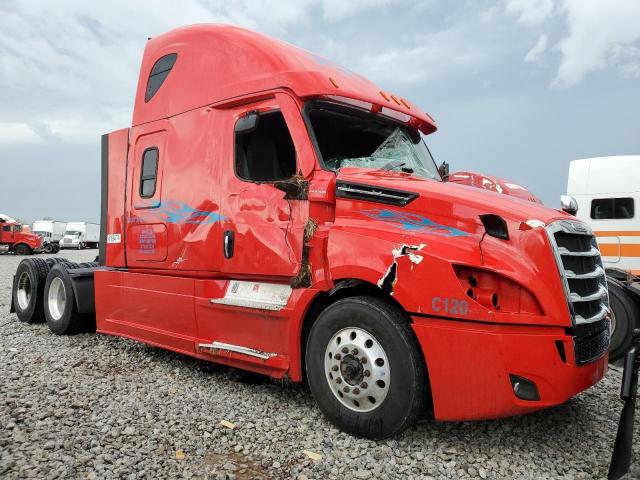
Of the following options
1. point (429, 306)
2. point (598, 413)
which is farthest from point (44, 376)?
point (598, 413)

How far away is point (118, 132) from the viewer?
608 cm

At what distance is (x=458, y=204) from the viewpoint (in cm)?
325

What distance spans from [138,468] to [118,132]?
427cm

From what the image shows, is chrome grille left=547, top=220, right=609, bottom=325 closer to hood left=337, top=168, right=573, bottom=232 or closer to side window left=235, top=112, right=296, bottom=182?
hood left=337, top=168, right=573, bottom=232

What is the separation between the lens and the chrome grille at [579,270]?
10.1ft

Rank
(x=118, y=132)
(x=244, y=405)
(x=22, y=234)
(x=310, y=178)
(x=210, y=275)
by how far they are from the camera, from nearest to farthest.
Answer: (x=310, y=178) → (x=244, y=405) → (x=210, y=275) → (x=118, y=132) → (x=22, y=234)

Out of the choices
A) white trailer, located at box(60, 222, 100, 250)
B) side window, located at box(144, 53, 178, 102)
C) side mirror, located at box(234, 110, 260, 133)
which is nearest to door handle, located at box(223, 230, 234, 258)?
side mirror, located at box(234, 110, 260, 133)

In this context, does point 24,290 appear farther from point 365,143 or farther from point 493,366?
point 493,366

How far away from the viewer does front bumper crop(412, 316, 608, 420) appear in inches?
117

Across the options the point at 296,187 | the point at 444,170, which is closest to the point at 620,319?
the point at 444,170

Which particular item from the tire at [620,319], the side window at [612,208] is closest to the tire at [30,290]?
the tire at [620,319]

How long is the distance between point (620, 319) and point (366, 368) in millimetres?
4039

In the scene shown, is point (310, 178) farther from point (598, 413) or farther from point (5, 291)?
point (5, 291)

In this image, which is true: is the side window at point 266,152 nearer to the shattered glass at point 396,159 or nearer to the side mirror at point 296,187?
the side mirror at point 296,187
